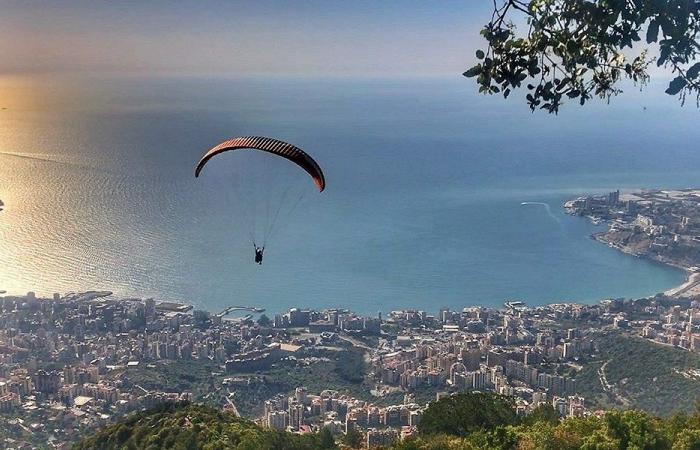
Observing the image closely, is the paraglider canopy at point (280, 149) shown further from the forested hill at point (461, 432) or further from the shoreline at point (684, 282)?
the shoreline at point (684, 282)

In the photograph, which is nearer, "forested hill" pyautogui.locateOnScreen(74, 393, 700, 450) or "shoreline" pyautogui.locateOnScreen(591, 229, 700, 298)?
"forested hill" pyautogui.locateOnScreen(74, 393, 700, 450)

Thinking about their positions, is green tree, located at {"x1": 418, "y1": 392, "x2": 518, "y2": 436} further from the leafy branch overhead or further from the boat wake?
the boat wake

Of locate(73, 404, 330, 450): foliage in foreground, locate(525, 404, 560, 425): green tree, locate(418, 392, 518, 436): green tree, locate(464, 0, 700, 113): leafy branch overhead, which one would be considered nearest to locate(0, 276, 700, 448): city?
locate(418, 392, 518, 436): green tree

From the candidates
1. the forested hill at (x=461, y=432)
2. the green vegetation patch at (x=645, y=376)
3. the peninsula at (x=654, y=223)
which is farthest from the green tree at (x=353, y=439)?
the peninsula at (x=654, y=223)

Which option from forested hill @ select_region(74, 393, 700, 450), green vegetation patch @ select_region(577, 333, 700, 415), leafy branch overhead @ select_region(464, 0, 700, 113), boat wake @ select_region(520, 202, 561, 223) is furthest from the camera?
boat wake @ select_region(520, 202, 561, 223)

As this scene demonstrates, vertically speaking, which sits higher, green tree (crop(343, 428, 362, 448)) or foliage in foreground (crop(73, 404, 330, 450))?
foliage in foreground (crop(73, 404, 330, 450))

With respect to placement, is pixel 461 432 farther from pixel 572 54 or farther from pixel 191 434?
pixel 572 54

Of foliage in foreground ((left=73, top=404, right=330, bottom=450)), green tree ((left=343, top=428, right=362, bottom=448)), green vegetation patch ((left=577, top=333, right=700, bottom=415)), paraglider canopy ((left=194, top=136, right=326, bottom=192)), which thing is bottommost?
green vegetation patch ((left=577, top=333, right=700, bottom=415))

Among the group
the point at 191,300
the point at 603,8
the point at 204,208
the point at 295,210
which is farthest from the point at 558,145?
the point at 603,8
